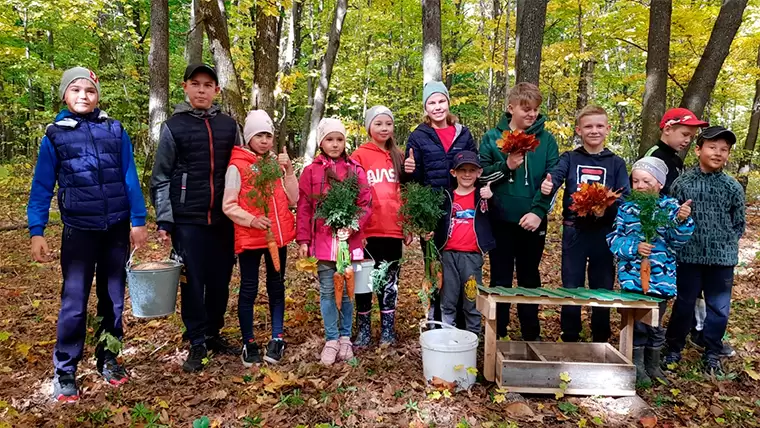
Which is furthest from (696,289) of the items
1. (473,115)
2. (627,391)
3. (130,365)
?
(473,115)

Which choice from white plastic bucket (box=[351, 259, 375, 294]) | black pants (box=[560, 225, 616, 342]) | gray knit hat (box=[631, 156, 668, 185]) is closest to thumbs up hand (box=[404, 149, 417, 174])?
white plastic bucket (box=[351, 259, 375, 294])

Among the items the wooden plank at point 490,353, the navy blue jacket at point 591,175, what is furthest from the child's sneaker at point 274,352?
the navy blue jacket at point 591,175

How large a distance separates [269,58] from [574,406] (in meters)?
7.19

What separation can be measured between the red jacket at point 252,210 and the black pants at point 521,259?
1.92m

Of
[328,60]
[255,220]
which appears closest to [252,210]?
[255,220]

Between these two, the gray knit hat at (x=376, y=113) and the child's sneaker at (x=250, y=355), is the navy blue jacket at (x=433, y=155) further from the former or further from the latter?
the child's sneaker at (x=250, y=355)

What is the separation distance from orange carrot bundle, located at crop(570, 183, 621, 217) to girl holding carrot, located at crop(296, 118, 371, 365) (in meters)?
1.76

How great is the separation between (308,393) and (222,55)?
5658mm

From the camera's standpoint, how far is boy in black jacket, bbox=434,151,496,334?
3.91m

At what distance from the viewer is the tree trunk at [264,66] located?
7.88 metres

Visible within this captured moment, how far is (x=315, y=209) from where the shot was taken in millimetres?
3859

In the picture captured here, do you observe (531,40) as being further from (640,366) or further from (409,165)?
(640,366)

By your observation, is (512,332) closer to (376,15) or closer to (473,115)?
(376,15)

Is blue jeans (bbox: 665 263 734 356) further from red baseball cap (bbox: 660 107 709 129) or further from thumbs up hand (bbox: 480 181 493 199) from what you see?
thumbs up hand (bbox: 480 181 493 199)
